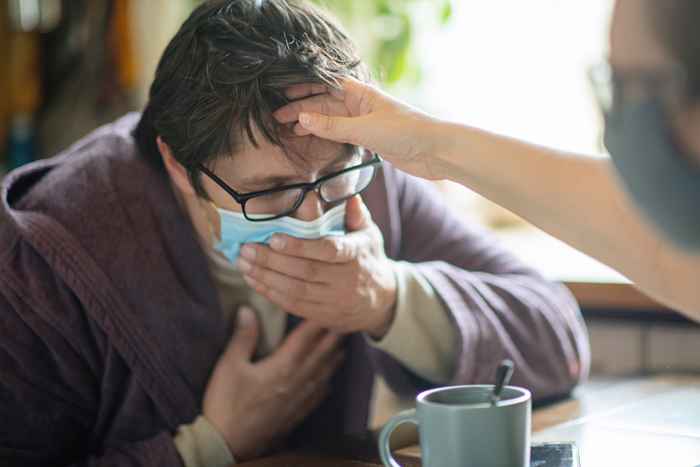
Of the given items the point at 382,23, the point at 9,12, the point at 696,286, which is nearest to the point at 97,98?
the point at 9,12

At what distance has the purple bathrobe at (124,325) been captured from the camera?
1205 millimetres

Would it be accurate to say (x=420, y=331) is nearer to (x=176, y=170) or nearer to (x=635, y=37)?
(x=176, y=170)

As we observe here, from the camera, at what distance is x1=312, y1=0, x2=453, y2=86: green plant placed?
2.18 metres

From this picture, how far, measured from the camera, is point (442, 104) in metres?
2.26

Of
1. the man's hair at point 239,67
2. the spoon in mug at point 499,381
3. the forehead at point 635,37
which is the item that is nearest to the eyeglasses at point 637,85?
the forehead at point 635,37

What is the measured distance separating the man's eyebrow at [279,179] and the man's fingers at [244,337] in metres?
0.25

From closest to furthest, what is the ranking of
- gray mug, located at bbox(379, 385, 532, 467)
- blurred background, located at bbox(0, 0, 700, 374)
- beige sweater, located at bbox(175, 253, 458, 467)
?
gray mug, located at bbox(379, 385, 532, 467)
beige sweater, located at bbox(175, 253, 458, 467)
blurred background, located at bbox(0, 0, 700, 374)

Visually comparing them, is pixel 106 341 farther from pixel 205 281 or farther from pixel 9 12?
pixel 9 12

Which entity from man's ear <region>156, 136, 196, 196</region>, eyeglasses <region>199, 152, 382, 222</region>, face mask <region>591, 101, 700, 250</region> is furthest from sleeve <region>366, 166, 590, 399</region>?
face mask <region>591, 101, 700, 250</region>

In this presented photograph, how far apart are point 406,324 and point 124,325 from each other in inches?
14.1

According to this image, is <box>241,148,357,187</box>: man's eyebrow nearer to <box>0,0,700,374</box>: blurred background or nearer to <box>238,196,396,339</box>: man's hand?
<box>238,196,396,339</box>: man's hand

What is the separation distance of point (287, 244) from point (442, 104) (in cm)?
116

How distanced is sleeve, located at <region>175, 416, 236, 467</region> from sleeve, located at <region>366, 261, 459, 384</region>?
24 centimetres

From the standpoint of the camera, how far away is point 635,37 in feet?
2.23
